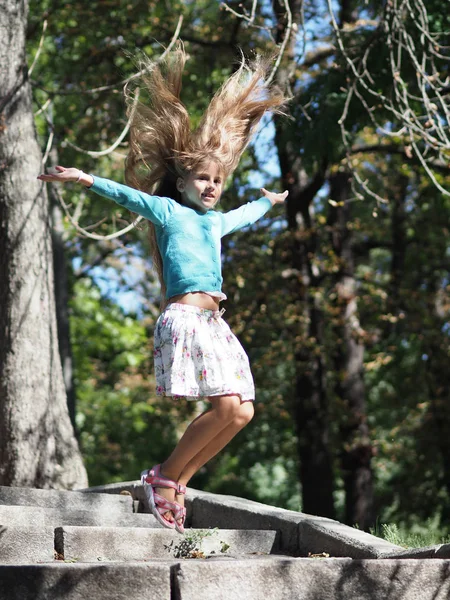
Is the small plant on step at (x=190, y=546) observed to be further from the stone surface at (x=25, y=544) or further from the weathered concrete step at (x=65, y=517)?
the weathered concrete step at (x=65, y=517)

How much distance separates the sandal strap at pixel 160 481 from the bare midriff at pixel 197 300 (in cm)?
86

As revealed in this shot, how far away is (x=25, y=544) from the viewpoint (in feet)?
15.0

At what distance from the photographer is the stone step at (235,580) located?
11.5 feet

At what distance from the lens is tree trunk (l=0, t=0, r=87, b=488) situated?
701cm

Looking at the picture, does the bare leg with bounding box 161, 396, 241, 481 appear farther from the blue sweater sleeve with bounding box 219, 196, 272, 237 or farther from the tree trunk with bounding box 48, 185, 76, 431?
the tree trunk with bounding box 48, 185, 76, 431

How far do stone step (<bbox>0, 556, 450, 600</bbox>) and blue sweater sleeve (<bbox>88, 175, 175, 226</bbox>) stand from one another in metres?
1.80

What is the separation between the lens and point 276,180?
14422 mm

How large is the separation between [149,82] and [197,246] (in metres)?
1.26

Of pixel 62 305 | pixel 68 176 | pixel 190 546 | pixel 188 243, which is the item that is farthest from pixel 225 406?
pixel 62 305

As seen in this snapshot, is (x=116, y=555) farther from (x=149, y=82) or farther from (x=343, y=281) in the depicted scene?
(x=343, y=281)

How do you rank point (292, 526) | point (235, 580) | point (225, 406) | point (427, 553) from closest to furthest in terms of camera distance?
1. point (235, 580)
2. point (427, 553)
3. point (225, 406)
4. point (292, 526)

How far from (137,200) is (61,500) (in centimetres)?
223

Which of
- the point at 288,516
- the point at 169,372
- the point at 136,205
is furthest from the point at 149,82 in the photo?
the point at 288,516

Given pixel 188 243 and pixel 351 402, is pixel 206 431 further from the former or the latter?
pixel 351 402
